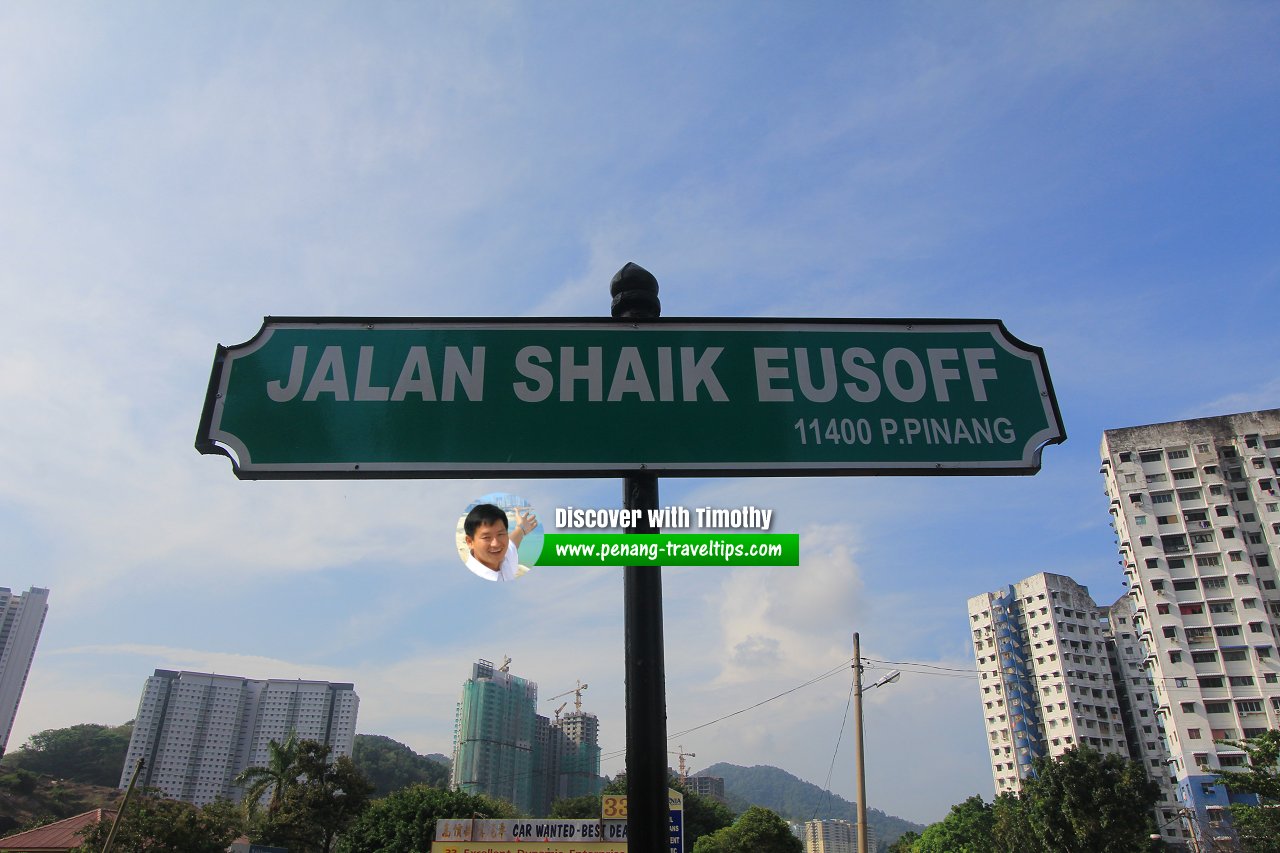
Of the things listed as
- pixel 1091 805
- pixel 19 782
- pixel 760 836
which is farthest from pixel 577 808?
pixel 19 782

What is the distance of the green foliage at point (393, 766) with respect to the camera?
375 feet

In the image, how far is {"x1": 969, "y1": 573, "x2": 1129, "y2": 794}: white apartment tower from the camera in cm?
9419

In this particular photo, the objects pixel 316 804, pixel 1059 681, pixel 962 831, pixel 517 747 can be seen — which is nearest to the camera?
pixel 316 804

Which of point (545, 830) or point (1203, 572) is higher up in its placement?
point (1203, 572)

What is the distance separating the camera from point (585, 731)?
390ft

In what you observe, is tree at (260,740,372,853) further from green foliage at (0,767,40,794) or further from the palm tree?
green foliage at (0,767,40,794)

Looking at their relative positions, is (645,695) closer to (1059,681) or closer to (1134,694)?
(1059,681)

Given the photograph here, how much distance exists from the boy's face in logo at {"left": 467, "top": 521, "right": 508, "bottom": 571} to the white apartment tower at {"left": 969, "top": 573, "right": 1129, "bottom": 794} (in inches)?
4206

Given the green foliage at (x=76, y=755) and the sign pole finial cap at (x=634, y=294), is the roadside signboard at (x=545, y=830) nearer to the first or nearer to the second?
the sign pole finial cap at (x=634, y=294)

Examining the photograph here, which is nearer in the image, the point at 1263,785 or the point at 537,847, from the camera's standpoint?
the point at 537,847

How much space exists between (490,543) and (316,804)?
37718 mm

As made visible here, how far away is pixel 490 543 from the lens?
7.48 feet

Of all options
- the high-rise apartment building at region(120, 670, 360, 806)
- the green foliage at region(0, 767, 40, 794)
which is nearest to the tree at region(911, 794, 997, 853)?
the high-rise apartment building at region(120, 670, 360, 806)

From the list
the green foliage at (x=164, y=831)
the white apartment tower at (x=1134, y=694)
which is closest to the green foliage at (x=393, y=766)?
the green foliage at (x=164, y=831)
